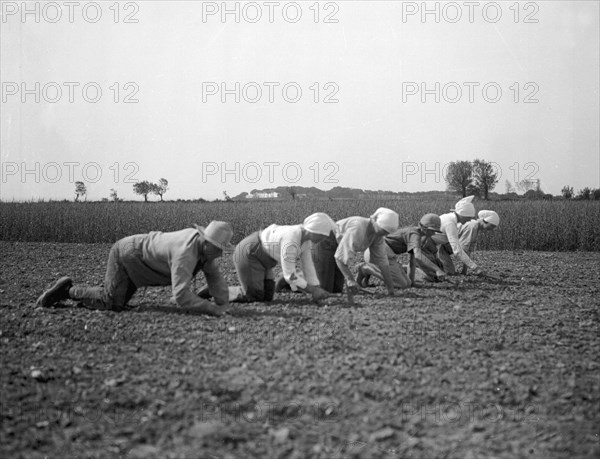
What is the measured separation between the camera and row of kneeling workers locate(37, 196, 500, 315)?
759cm

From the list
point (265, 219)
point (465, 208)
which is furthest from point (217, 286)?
point (265, 219)

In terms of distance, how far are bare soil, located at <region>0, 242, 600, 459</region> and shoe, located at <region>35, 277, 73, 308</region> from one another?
0.50 ft

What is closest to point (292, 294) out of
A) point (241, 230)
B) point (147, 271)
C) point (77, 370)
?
point (147, 271)

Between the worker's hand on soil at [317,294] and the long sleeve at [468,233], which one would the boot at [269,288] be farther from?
the long sleeve at [468,233]

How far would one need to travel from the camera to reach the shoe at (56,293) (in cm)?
836

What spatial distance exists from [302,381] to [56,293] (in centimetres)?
445

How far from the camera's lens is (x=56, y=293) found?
8.41m

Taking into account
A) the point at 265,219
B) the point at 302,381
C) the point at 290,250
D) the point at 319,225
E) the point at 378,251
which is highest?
the point at 319,225

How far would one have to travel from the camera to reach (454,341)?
678 centimetres

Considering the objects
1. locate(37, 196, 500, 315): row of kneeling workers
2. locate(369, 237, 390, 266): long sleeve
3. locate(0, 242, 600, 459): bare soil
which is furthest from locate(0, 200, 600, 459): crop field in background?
locate(369, 237, 390, 266): long sleeve

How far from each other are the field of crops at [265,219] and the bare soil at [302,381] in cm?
1214

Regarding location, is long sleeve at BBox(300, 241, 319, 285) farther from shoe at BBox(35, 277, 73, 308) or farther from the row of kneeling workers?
shoe at BBox(35, 277, 73, 308)

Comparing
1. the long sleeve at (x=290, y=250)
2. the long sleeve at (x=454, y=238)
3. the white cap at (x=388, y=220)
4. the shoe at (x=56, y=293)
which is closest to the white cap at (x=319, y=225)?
the long sleeve at (x=290, y=250)

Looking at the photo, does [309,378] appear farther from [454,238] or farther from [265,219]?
[265,219]
